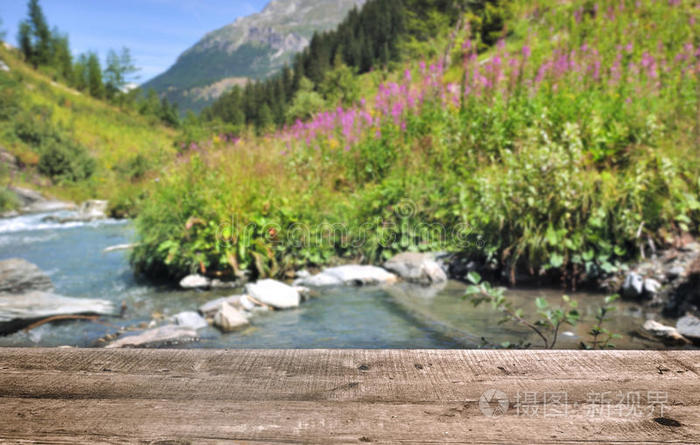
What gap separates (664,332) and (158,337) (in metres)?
3.68

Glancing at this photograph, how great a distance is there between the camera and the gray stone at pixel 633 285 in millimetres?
3904

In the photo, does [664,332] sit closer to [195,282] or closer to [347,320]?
[347,320]

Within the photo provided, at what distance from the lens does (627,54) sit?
7.71 m

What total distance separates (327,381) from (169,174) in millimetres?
5801

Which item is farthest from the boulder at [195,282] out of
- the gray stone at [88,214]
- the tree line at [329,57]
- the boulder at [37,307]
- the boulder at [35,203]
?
the tree line at [329,57]

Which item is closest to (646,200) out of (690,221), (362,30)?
(690,221)

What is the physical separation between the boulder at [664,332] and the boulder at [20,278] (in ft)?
18.0

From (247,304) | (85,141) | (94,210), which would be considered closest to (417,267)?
(247,304)

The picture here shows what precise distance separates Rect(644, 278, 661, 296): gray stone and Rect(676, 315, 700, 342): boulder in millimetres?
772

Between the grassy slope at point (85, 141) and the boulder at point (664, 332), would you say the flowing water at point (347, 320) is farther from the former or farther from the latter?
the grassy slope at point (85, 141)

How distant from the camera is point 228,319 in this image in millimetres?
3631

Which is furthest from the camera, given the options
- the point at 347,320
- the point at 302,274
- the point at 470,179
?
the point at 302,274

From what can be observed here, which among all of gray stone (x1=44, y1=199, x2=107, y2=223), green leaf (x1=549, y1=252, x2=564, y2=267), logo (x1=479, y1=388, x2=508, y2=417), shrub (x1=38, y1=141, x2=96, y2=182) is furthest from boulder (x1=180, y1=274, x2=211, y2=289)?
shrub (x1=38, y1=141, x2=96, y2=182)

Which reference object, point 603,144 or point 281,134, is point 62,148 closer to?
point 281,134
